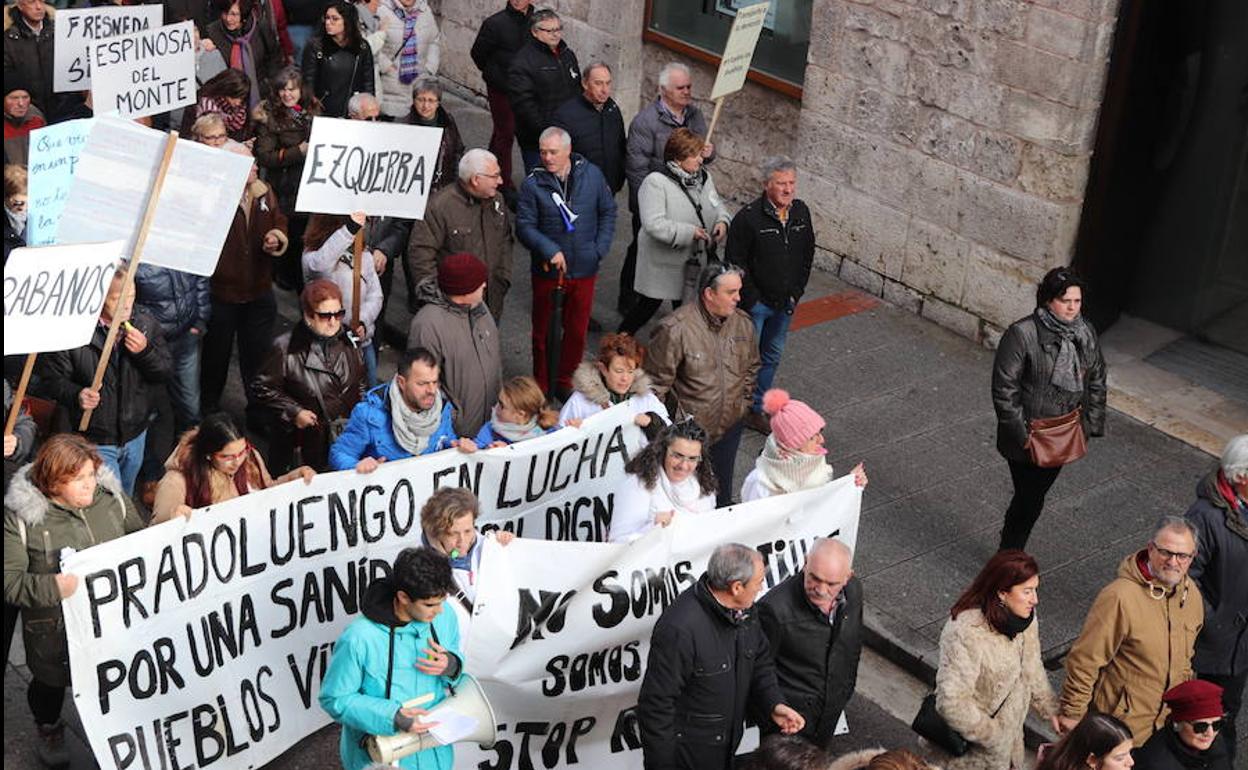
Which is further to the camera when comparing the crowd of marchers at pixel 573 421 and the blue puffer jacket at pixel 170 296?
the blue puffer jacket at pixel 170 296

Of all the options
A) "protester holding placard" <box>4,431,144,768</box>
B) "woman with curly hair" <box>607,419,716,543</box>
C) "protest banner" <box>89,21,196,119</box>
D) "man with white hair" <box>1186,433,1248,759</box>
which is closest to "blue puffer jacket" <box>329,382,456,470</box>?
"woman with curly hair" <box>607,419,716,543</box>

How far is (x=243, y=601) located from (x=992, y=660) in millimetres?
2805

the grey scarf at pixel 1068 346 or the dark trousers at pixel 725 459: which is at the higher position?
the grey scarf at pixel 1068 346

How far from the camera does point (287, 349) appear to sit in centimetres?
801

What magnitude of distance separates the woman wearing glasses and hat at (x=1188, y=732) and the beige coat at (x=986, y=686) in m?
0.52

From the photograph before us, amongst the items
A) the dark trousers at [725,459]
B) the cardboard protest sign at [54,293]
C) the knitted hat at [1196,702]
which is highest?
the cardboard protest sign at [54,293]

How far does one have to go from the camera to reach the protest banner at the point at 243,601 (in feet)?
20.3

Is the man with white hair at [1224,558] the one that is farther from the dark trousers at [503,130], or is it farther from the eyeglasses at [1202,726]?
the dark trousers at [503,130]

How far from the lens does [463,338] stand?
8.13 meters

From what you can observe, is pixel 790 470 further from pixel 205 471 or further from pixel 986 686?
pixel 205 471

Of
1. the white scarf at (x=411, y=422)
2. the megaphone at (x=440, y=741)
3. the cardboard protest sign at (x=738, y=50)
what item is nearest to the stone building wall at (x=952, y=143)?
the cardboard protest sign at (x=738, y=50)

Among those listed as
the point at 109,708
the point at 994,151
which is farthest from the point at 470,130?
the point at 109,708

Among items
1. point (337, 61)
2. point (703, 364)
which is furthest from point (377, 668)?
point (337, 61)

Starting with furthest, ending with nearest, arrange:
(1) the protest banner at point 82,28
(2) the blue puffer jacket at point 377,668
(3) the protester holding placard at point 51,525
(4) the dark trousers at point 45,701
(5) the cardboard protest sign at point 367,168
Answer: (1) the protest banner at point 82,28
(5) the cardboard protest sign at point 367,168
(4) the dark trousers at point 45,701
(3) the protester holding placard at point 51,525
(2) the blue puffer jacket at point 377,668
